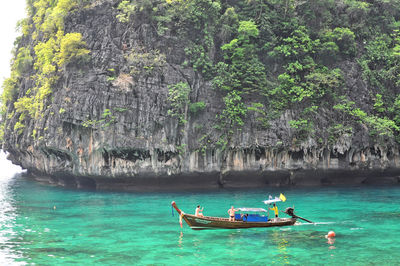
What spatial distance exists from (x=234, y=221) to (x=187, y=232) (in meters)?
2.24

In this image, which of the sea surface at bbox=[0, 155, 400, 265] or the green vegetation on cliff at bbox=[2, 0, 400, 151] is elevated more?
the green vegetation on cliff at bbox=[2, 0, 400, 151]

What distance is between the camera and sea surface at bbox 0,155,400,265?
632 inches

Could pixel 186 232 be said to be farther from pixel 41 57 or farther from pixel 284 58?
pixel 41 57

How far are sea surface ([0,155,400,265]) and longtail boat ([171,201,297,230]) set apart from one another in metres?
0.29

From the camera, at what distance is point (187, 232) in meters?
20.1

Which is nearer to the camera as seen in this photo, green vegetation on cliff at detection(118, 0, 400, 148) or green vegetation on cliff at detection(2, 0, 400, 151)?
green vegetation on cliff at detection(2, 0, 400, 151)

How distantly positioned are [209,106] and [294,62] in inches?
302

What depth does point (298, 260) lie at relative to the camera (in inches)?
615

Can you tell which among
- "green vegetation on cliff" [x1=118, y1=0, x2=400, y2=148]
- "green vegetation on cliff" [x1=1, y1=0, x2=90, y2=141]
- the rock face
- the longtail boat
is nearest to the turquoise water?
the longtail boat

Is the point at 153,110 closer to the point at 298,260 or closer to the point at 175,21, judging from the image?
the point at 175,21

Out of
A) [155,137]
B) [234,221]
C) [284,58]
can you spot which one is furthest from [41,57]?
[234,221]

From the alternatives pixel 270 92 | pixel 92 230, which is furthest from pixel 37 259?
pixel 270 92

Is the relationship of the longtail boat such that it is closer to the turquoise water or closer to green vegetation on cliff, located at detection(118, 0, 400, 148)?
the turquoise water

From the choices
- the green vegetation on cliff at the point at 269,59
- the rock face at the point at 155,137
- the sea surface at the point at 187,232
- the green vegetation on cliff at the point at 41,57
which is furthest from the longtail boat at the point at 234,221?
the green vegetation on cliff at the point at 41,57
